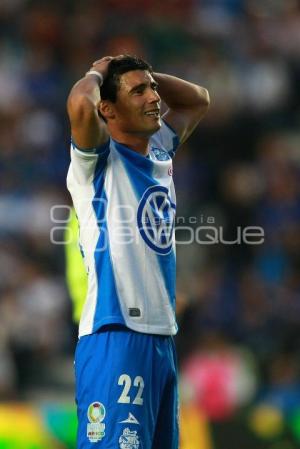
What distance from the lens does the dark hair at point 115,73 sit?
4652 mm

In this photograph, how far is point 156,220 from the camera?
452cm

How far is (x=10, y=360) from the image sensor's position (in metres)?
8.47

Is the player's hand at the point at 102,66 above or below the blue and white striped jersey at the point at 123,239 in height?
above

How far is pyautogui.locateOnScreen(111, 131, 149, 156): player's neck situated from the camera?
4.64m

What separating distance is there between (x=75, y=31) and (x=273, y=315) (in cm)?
404

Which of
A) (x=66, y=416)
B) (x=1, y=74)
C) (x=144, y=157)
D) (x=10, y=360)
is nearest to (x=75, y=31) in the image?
(x=1, y=74)

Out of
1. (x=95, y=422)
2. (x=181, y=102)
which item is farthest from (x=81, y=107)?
(x=95, y=422)

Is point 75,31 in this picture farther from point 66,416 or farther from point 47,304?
point 66,416

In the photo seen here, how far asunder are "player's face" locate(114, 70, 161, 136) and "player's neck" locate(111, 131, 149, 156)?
3cm

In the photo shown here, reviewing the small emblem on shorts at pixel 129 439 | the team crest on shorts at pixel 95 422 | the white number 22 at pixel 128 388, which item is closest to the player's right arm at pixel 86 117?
the white number 22 at pixel 128 388

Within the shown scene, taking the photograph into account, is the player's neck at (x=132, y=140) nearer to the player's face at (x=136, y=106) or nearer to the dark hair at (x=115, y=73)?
the player's face at (x=136, y=106)

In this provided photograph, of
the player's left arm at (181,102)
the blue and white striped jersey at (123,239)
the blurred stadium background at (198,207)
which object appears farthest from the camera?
the blurred stadium background at (198,207)

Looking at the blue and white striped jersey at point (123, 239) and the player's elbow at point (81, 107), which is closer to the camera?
the player's elbow at point (81, 107)

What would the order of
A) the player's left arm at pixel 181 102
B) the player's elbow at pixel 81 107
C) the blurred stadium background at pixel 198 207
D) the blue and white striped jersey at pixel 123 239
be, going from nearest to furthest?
the player's elbow at pixel 81 107 → the blue and white striped jersey at pixel 123 239 → the player's left arm at pixel 181 102 → the blurred stadium background at pixel 198 207
